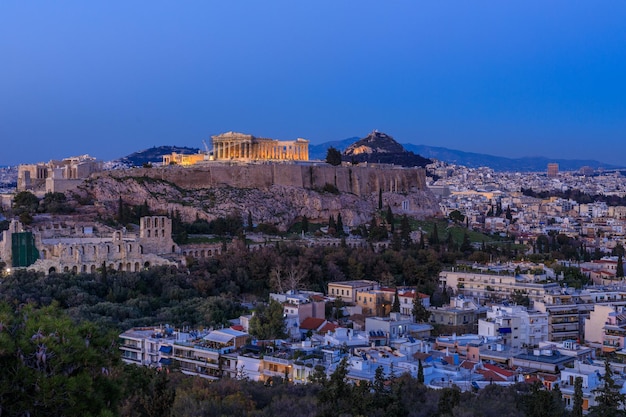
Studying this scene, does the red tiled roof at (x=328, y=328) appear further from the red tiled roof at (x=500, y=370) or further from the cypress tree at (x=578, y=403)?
the cypress tree at (x=578, y=403)

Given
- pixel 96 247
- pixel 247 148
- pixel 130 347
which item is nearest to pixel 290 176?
pixel 247 148

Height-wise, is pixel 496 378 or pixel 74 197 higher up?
pixel 74 197

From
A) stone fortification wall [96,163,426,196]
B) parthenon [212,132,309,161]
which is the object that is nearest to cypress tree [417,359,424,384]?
stone fortification wall [96,163,426,196]

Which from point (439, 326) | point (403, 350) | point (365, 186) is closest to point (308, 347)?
point (403, 350)

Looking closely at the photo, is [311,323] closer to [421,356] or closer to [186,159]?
[421,356]

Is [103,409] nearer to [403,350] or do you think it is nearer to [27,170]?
[403,350]

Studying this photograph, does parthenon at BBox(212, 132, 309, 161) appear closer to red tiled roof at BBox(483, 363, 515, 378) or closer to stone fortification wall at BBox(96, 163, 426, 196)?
stone fortification wall at BBox(96, 163, 426, 196)

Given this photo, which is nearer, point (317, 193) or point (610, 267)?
point (610, 267)
